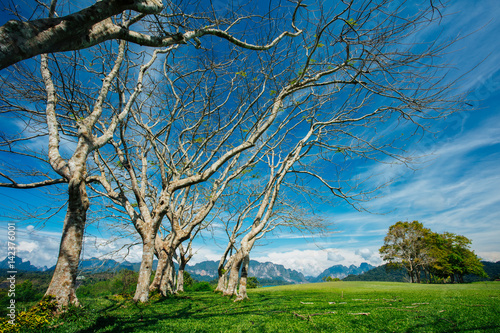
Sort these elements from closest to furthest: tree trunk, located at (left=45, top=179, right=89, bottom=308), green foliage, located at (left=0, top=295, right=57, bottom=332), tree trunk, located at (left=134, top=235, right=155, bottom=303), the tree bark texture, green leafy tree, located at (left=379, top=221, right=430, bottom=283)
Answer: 1. the tree bark texture
2. green foliage, located at (left=0, top=295, right=57, bottom=332)
3. tree trunk, located at (left=45, top=179, right=89, bottom=308)
4. tree trunk, located at (left=134, top=235, right=155, bottom=303)
5. green leafy tree, located at (left=379, top=221, right=430, bottom=283)

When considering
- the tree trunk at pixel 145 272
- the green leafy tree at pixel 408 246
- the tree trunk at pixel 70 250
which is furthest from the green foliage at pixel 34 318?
the green leafy tree at pixel 408 246

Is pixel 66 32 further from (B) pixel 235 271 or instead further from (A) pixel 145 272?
(B) pixel 235 271

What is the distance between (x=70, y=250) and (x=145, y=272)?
10.1ft

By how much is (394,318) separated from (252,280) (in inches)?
1270

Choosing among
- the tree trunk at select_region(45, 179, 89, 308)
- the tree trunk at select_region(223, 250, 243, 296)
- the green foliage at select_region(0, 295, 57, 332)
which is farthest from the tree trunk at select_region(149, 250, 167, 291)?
the green foliage at select_region(0, 295, 57, 332)

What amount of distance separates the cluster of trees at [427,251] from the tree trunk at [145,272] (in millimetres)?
36122

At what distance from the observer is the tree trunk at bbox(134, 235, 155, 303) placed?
659cm

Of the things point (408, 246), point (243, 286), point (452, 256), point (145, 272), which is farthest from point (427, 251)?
point (145, 272)

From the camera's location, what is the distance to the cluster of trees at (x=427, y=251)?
30047 mm

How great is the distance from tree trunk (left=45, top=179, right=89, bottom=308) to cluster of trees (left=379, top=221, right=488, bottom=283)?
3831 centimetres

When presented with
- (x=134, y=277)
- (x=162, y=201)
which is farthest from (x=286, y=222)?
(x=134, y=277)

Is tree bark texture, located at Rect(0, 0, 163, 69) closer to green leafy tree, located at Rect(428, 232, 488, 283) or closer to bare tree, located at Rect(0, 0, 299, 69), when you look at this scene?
bare tree, located at Rect(0, 0, 299, 69)

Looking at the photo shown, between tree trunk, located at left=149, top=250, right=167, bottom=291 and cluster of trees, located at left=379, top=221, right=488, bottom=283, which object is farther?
cluster of trees, located at left=379, top=221, right=488, bottom=283

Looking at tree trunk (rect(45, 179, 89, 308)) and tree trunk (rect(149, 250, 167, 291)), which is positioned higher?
tree trunk (rect(45, 179, 89, 308))
